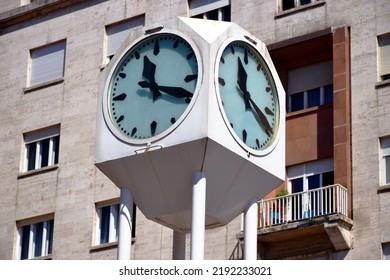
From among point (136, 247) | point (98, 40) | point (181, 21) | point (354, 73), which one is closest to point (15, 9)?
point (98, 40)

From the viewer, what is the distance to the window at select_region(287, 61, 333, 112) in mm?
42000

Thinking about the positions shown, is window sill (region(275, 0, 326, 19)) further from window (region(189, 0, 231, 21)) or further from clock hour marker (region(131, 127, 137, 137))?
clock hour marker (region(131, 127, 137, 137))

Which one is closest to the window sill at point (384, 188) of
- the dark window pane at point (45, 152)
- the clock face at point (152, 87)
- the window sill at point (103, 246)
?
the window sill at point (103, 246)

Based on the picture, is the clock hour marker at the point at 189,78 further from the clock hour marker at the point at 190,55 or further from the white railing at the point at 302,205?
the white railing at the point at 302,205

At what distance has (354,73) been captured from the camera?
41.1 m

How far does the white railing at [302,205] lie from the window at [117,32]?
959 centimetres

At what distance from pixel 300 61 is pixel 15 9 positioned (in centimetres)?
1349

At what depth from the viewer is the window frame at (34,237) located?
47.5 m

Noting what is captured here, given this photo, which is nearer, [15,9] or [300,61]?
[300,61]

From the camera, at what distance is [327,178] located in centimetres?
4116

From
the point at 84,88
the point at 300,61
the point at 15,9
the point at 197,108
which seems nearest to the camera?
the point at 197,108
